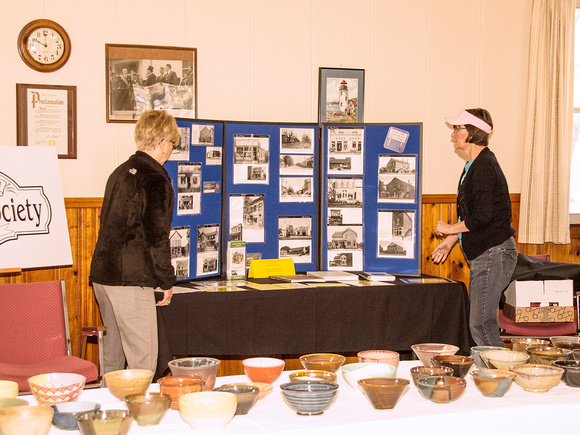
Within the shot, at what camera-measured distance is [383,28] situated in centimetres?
457

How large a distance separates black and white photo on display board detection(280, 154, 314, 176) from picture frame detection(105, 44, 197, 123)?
628 mm

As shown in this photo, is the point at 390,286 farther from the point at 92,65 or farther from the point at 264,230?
the point at 92,65

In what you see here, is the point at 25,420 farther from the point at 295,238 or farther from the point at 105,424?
the point at 295,238

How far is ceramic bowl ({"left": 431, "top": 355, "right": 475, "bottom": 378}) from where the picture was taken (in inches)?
69.2

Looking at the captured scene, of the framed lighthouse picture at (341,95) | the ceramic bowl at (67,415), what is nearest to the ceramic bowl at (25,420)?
the ceramic bowl at (67,415)

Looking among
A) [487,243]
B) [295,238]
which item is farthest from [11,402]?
[295,238]

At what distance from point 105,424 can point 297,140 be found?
9.73 feet

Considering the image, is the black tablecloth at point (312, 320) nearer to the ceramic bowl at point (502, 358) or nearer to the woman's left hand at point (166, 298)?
the woman's left hand at point (166, 298)

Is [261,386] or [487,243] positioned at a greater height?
[487,243]

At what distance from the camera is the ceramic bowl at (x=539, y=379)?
5.56ft

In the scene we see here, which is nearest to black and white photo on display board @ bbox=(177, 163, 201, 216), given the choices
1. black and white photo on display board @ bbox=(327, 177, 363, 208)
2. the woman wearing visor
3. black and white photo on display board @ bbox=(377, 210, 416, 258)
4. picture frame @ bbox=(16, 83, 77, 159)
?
picture frame @ bbox=(16, 83, 77, 159)

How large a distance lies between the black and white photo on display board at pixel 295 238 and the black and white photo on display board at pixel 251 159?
28 centimetres

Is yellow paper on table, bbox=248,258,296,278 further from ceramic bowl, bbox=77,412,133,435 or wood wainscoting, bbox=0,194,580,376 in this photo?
ceramic bowl, bbox=77,412,133,435

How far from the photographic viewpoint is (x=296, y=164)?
4.14m
